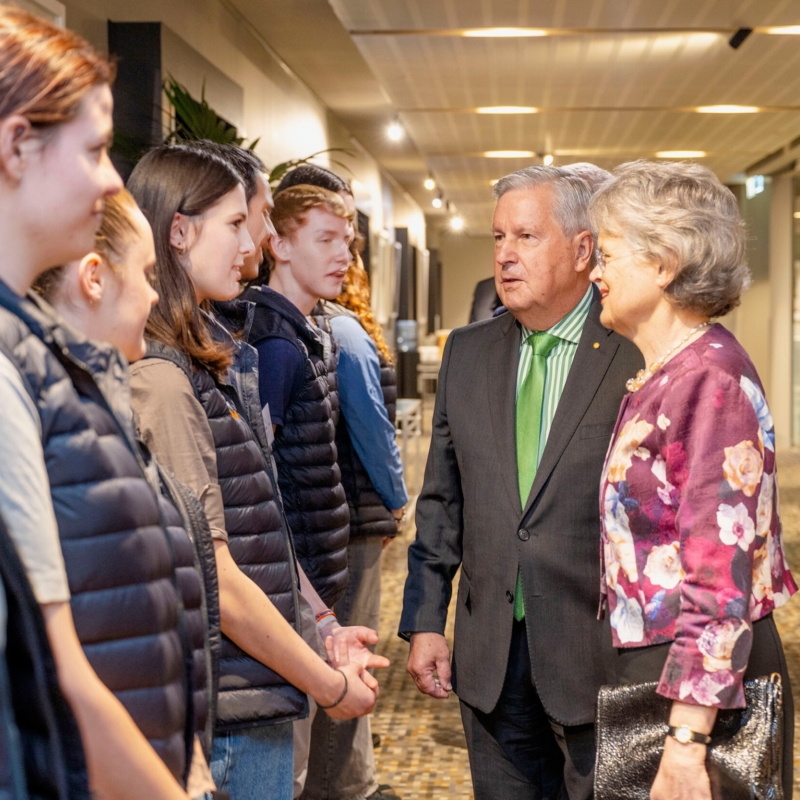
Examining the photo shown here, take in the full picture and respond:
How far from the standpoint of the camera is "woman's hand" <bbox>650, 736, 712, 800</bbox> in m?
1.46

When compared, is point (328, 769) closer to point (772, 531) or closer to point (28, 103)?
point (772, 531)

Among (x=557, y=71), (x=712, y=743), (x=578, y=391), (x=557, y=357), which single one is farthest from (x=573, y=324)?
(x=557, y=71)

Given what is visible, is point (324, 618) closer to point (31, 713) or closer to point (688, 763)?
point (688, 763)

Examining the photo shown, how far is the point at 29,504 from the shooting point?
809 millimetres

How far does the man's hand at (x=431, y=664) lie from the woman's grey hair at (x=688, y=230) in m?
0.90

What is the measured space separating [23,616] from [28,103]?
1.44 feet

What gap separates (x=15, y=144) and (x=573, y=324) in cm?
141

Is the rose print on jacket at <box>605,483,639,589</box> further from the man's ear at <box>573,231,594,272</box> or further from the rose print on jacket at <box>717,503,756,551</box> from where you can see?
the man's ear at <box>573,231,594,272</box>

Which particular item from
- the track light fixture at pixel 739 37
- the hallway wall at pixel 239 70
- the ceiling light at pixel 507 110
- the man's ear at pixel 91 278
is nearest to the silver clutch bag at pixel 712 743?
the man's ear at pixel 91 278

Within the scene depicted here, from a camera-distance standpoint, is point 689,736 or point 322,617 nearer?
point 689,736

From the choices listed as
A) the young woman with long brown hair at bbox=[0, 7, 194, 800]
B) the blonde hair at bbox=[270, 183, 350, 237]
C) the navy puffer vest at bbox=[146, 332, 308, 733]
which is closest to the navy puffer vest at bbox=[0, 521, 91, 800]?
the young woman with long brown hair at bbox=[0, 7, 194, 800]

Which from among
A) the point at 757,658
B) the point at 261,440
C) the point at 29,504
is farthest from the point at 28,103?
the point at 757,658

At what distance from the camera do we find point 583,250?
2078mm

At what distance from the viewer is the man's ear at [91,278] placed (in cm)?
112
